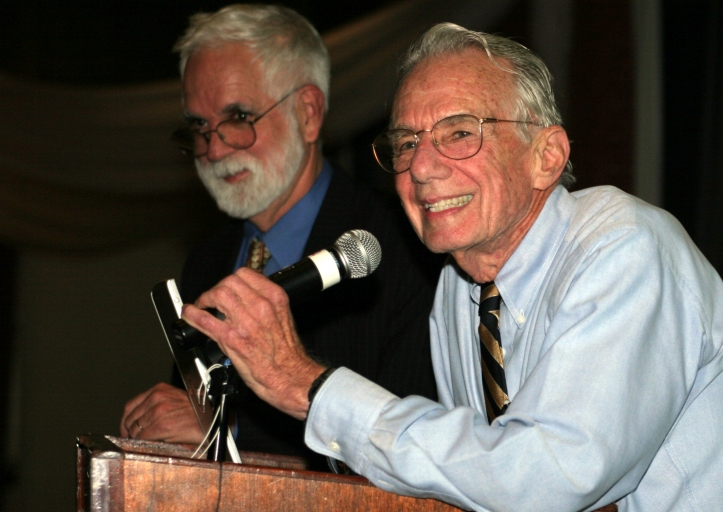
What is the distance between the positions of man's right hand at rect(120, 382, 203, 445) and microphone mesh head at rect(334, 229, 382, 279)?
0.68 m

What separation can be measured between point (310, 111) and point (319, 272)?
139 centimetres

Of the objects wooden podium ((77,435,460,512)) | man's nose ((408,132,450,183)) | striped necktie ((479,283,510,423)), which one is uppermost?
man's nose ((408,132,450,183))

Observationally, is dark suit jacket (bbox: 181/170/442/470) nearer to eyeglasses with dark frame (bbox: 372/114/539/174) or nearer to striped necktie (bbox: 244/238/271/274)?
striped necktie (bbox: 244/238/271/274)

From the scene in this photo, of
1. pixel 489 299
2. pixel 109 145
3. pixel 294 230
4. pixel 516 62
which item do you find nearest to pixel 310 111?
pixel 294 230

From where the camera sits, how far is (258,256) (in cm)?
258

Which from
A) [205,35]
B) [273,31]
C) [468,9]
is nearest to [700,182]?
[468,9]

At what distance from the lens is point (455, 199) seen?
1.61 m

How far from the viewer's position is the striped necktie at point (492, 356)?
1.60 meters

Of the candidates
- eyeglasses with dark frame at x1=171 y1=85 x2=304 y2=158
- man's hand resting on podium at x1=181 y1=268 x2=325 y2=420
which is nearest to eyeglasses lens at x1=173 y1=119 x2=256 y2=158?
eyeglasses with dark frame at x1=171 y1=85 x2=304 y2=158

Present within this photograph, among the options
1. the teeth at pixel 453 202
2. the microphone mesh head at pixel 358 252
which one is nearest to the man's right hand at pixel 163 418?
the microphone mesh head at pixel 358 252

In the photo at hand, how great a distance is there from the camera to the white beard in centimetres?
256

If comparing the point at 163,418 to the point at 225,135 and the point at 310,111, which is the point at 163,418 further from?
the point at 310,111

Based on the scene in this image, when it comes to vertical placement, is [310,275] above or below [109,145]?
below

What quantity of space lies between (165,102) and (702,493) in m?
3.42
